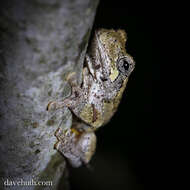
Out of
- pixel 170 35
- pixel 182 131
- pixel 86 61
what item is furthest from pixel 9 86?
pixel 182 131

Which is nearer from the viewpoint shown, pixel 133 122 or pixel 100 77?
pixel 100 77

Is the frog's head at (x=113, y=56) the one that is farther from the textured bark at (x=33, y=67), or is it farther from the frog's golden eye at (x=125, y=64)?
the textured bark at (x=33, y=67)

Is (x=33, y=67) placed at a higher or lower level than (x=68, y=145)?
higher

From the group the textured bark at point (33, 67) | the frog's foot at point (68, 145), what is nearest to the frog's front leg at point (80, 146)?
the frog's foot at point (68, 145)

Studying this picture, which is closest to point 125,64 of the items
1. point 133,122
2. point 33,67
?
point 33,67

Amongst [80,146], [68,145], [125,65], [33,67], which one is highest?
[33,67]

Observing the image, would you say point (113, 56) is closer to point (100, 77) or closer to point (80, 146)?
point (100, 77)
